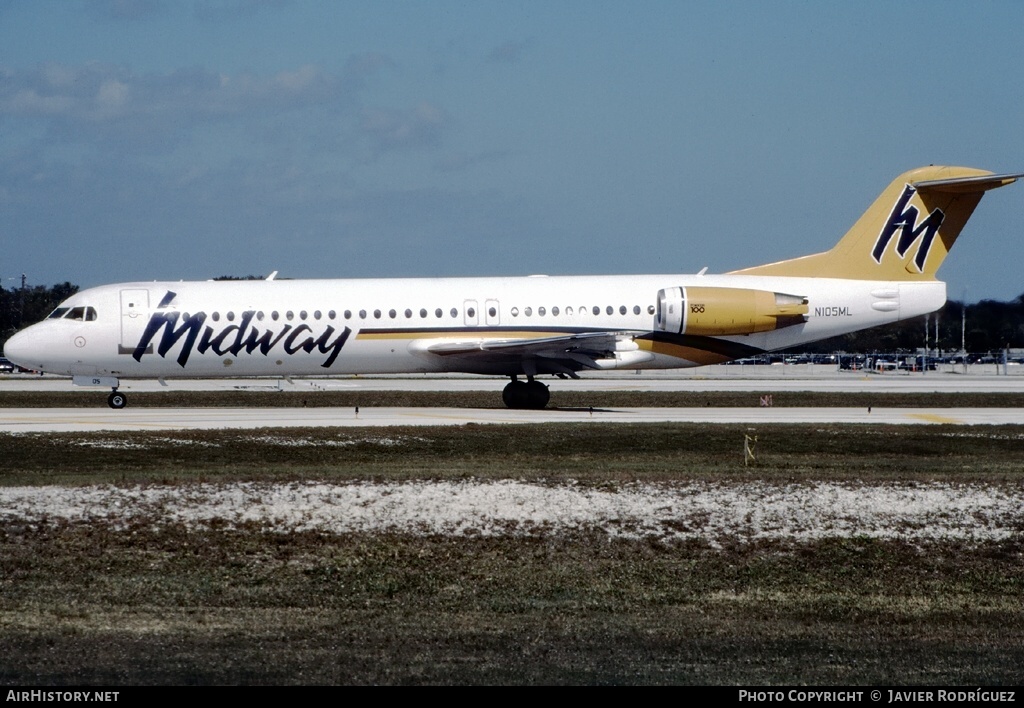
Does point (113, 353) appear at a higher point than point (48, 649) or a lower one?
higher

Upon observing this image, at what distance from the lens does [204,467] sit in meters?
22.7

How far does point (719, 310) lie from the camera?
124 feet

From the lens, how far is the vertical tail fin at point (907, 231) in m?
39.3

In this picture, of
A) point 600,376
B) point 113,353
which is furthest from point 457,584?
point 600,376

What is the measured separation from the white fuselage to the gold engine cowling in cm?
38

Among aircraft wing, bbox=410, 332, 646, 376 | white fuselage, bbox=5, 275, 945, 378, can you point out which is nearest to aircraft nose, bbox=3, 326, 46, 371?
white fuselage, bbox=5, 275, 945, 378

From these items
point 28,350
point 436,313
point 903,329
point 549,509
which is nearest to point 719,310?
point 436,313

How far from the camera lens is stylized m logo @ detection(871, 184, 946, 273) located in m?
39.4

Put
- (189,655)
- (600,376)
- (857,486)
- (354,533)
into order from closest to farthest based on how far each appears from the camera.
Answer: (189,655) → (354,533) → (857,486) → (600,376)

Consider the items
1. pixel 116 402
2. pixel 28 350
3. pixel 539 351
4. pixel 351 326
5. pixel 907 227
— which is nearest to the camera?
pixel 539 351

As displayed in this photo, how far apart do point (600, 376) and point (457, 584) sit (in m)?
49.2

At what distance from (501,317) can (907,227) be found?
1334 cm

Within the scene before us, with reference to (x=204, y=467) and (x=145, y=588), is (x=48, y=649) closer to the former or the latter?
(x=145, y=588)

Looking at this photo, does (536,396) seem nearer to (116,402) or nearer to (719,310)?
(719,310)
